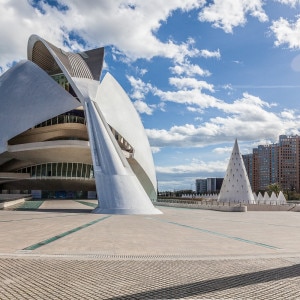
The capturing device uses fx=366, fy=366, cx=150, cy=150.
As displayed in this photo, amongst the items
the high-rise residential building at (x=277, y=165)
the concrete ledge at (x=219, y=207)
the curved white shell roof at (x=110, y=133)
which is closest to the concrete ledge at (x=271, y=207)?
the concrete ledge at (x=219, y=207)

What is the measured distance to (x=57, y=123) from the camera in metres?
40.9

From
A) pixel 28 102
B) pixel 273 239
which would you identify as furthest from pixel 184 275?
pixel 28 102

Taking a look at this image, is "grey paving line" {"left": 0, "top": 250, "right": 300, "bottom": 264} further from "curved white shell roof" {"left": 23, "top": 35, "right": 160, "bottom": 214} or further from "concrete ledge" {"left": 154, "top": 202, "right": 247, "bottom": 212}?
"concrete ledge" {"left": 154, "top": 202, "right": 247, "bottom": 212}

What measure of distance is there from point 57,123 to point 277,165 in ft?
292

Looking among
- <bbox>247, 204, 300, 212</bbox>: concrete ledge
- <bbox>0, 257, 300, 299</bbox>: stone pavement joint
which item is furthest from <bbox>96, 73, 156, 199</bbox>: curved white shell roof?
<bbox>0, 257, 300, 299</bbox>: stone pavement joint

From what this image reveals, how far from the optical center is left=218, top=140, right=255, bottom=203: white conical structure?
117 feet

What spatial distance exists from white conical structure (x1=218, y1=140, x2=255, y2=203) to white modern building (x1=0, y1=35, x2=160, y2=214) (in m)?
9.39

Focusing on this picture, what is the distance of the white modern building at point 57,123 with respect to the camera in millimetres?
36719

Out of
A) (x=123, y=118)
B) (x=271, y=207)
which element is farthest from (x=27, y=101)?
(x=271, y=207)

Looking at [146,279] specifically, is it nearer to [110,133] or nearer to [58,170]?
[110,133]

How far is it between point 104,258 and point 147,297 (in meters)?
2.66

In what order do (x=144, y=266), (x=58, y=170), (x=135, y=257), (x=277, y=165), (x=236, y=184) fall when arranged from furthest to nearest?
1. (x=277, y=165)
2. (x=58, y=170)
3. (x=236, y=184)
4. (x=135, y=257)
5. (x=144, y=266)

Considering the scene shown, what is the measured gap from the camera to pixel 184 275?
6.14m

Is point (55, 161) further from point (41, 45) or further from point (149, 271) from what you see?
point (149, 271)
